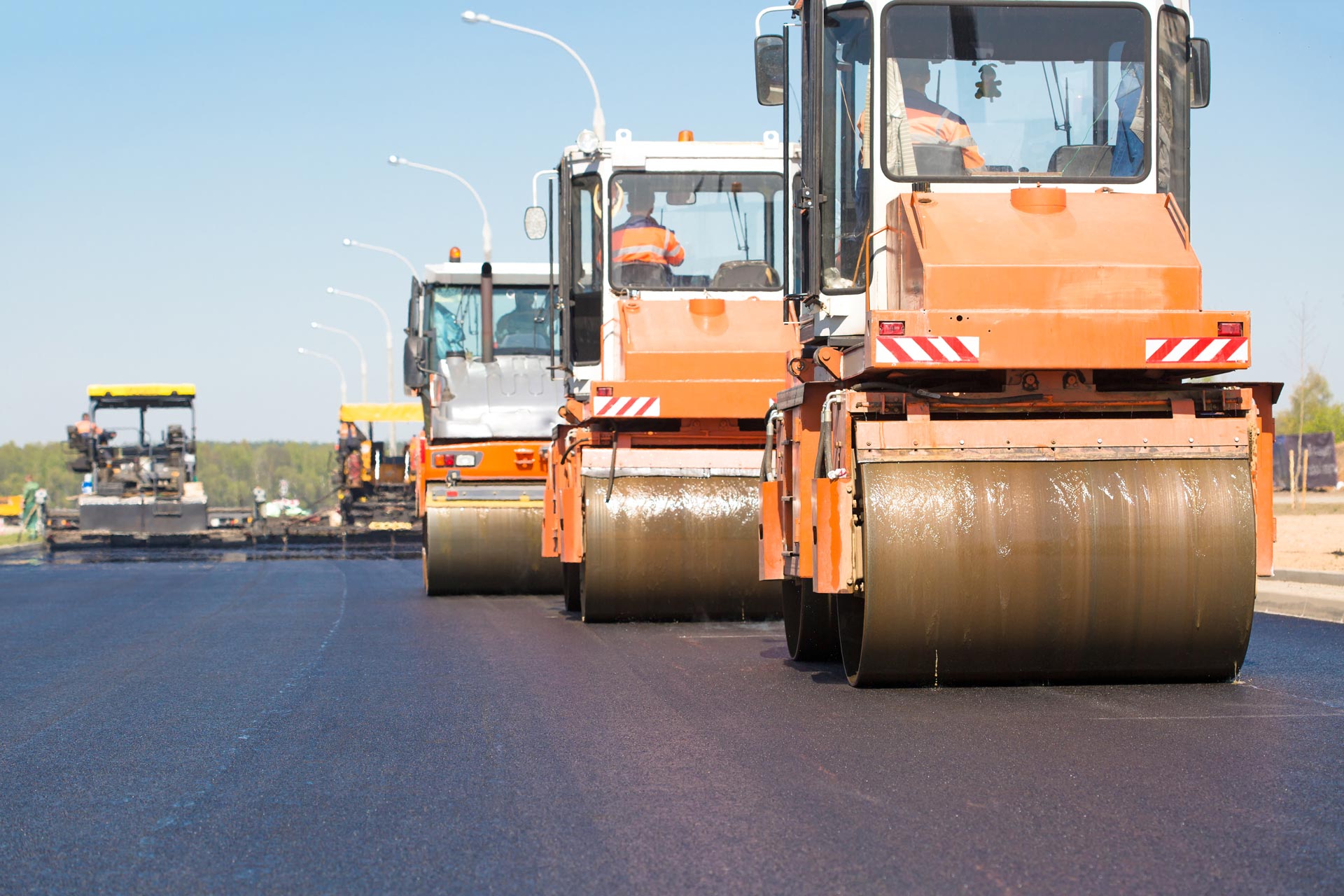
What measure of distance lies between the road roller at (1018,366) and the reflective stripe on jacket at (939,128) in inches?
0.4

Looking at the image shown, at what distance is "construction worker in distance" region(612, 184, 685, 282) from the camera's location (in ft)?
40.5

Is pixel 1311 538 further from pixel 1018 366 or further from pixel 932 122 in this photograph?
pixel 1018 366

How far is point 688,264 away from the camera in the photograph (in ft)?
40.3

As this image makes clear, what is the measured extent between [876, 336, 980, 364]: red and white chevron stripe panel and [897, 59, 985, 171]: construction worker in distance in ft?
3.88

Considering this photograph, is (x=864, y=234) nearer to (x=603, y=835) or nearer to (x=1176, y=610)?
(x=1176, y=610)

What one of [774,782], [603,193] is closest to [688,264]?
[603,193]

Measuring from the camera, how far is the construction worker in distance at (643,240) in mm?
12352

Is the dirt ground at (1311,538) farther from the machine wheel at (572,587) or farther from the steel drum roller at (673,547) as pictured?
the machine wheel at (572,587)

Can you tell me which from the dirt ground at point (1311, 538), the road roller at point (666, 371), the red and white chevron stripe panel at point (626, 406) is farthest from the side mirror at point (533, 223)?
the dirt ground at point (1311, 538)

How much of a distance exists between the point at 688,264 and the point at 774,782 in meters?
7.43

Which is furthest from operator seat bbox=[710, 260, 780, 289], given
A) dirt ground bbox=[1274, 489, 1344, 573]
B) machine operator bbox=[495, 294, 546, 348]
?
dirt ground bbox=[1274, 489, 1344, 573]

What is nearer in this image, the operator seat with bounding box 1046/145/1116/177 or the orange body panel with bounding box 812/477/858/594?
the orange body panel with bounding box 812/477/858/594

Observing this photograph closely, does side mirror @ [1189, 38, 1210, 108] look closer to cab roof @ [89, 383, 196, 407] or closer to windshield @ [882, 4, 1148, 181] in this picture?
windshield @ [882, 4, 1148, 181]

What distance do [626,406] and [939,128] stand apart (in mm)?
4116
